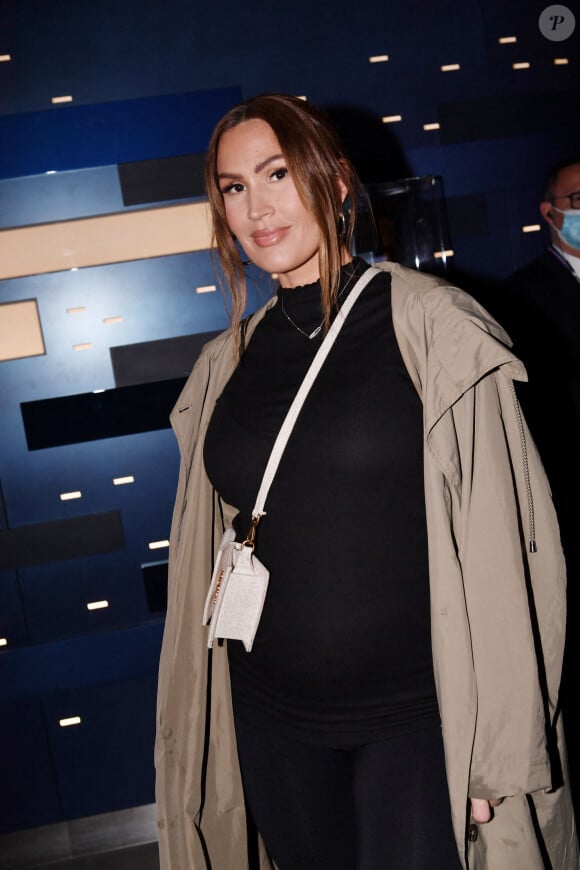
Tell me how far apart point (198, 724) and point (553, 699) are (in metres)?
0.65

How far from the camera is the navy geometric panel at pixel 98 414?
8.31 ft

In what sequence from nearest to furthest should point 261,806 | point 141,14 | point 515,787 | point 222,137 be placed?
point 515,787 < point 261,806 < point 222,137 < point 141,14

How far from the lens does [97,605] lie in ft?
8.48

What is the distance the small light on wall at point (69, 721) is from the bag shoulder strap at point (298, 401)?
1642mm

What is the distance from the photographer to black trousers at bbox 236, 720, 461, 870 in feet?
3.89

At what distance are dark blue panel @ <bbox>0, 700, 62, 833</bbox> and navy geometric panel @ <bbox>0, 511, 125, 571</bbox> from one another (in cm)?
48

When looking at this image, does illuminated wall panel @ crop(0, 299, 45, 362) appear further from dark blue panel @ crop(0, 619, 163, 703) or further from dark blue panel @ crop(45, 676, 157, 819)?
dark blue panel @ crop(45, 676, 157, 819)

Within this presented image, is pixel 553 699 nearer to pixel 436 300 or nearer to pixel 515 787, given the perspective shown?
pixel 515 787

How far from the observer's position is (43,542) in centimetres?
255

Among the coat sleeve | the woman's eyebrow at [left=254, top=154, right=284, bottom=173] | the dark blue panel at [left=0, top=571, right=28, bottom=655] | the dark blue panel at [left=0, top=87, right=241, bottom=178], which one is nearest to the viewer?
the coat sleeve

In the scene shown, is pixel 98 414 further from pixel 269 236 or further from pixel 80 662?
pixel 269 236

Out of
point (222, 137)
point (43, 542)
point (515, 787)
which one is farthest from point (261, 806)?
point (43, 542)

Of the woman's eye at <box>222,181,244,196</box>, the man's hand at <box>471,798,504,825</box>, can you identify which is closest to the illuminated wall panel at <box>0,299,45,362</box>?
the woman's eye at <box>222,181,244,196</box>

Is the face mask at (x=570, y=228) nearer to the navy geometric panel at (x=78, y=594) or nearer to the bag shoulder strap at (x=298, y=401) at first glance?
the bag shoulder strap at (x=298, y=401)
